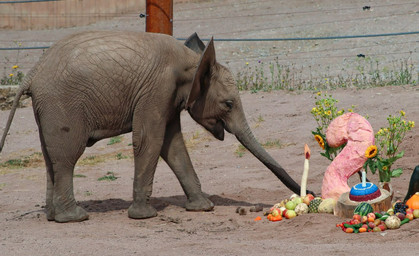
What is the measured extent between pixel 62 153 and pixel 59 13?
52.6 ft

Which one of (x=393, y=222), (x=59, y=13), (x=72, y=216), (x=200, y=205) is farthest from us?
(x=59, y=13)

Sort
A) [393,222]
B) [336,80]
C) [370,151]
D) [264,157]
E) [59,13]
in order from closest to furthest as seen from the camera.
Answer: [393,222] < [370,151] < [264,157] < [336,80] < [59,13]

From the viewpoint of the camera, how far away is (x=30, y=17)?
23.2m

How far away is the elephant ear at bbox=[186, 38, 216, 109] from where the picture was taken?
785 centimetres

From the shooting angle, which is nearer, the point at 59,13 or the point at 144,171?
the point at 144,171

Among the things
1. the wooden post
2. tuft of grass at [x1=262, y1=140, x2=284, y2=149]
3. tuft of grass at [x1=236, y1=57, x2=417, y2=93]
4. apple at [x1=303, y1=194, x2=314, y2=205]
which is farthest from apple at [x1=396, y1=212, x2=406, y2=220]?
tuft of grass at [x1=236, y1=57, x2=417, y2=93]

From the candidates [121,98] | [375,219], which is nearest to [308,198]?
[375,219]

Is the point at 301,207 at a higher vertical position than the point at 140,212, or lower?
higher

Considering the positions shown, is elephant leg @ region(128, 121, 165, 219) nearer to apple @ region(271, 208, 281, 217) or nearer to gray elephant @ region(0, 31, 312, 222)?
gray elephant @ region(0, 31, 312, 222)

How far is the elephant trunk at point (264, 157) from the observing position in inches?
316

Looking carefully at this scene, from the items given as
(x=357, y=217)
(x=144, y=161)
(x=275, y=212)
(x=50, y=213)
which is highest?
(x=144, y=161)

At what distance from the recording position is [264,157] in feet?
26.5

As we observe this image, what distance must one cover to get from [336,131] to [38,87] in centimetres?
286

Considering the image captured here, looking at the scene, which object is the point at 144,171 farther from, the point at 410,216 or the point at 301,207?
the point at 410,216
